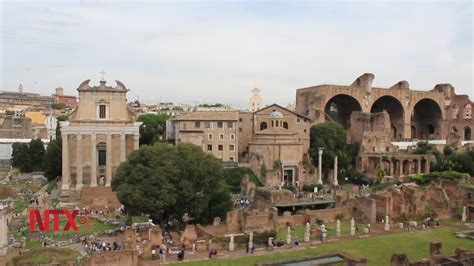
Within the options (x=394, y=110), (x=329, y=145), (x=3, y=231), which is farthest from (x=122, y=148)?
(x=394, y=110)

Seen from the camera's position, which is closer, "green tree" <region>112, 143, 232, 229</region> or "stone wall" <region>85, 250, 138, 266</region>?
"stone wall" <region>85, 250, 138, 266</region>

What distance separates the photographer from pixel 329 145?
5662cm

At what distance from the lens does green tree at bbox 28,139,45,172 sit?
A: 202 feet

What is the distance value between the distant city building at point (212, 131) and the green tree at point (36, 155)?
62.8 ft

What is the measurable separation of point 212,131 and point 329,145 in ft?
44.7

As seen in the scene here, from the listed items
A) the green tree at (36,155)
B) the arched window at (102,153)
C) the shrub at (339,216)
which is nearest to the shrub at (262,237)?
the shrub at (339,216)

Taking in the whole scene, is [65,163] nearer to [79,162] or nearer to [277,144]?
[79,162]

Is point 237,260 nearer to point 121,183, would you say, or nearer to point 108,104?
point 121,183

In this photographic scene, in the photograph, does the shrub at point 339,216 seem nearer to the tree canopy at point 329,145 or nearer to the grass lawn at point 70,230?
the grass lawn at point 70,230

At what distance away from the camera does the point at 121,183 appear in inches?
1280

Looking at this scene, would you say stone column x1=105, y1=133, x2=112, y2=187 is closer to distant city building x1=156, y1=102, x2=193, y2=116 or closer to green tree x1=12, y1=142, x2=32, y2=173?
green tree x1=12, y1=142, x2=32, y2=173

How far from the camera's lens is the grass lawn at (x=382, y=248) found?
84.6 feet

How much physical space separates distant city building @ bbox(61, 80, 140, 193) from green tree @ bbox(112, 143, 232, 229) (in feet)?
49.1

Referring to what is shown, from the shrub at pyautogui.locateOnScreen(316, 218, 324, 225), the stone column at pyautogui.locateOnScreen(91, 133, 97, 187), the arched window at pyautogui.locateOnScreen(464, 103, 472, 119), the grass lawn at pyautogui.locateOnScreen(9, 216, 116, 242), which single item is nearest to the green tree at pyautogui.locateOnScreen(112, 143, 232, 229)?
the grass lawn at pyautogui.locateOnScreen(9, 216, 116, 242)
